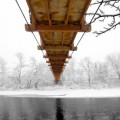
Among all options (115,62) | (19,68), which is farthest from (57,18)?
(19,68)

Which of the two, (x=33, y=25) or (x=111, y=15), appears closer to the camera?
(x=111, y=15)

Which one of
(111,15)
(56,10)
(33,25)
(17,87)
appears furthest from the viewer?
(17,87)

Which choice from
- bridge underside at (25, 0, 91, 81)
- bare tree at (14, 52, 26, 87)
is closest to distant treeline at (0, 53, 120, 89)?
bare tree at (14, 52, 26, 87)

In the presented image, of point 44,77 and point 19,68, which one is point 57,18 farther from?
point 19,68

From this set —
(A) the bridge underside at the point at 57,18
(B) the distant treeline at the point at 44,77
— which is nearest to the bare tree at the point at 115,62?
(B) the distant treeline at the point at 44,77

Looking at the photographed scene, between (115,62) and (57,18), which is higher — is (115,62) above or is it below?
above

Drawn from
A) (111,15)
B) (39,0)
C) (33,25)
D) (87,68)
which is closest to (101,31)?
(111,15)

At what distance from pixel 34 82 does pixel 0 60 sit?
60.1ft

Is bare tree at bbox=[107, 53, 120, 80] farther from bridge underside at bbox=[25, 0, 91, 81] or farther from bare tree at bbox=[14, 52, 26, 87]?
bridge underside at bbox=[25, 0, 91, 81]

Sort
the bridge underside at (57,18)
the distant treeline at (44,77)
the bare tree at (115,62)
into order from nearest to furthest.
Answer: the bridge underside at (57,18) → the distant treeline at (44,77) → the bare tree at (115,62)

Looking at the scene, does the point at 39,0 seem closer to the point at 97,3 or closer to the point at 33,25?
the point at 33,25

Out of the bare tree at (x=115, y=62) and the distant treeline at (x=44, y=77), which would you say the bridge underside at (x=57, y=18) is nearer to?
the distant treeline at (x=44, y=77)

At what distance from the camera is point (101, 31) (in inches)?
138

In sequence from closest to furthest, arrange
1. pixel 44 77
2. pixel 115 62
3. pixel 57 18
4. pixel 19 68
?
1. pixel 57 18
2. pixel 44 77
3. pixel 115 62
4. pixel 19 68
